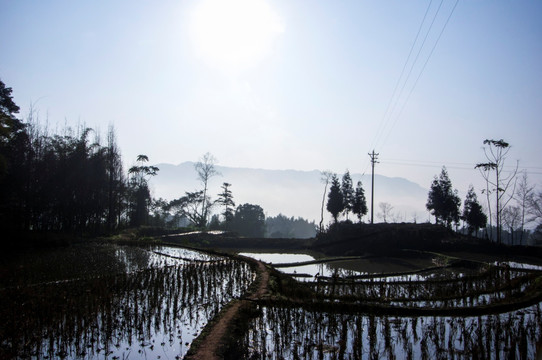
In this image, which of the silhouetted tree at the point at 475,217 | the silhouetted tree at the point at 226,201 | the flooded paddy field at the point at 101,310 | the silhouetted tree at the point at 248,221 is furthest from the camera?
the silhouetted tree at the point at 248,221

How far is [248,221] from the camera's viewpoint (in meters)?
59.1

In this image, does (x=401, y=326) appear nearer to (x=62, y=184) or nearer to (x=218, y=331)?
(x=218, y=331)

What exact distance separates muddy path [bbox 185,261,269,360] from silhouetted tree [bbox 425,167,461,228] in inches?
1461

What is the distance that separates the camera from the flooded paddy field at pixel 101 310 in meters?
6.67

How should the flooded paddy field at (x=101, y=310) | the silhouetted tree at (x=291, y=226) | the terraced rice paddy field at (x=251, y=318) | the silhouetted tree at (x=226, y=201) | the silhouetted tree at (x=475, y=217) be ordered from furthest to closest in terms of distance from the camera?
the silhouetted tree at (x=291, y=226)
the silhouetted tree at (x=226, y=201)
the silhouetted tree at (x=475, y=217)
the terraced rice paddy field at (x=251, y=318)
the flooded paddy field at (x=101, y=310)

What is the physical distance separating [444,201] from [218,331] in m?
40.9

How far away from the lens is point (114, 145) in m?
40.3

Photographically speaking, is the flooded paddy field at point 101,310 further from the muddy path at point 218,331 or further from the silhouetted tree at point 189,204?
the silhouetted tree at point 189,204

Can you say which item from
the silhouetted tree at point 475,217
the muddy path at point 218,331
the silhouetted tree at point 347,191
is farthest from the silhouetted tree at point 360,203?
the muddy path at point 218,331

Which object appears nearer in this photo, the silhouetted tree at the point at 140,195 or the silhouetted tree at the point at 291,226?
the silhouetted tree at the point at 140,195

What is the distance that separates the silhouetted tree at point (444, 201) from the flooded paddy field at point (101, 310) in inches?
1361

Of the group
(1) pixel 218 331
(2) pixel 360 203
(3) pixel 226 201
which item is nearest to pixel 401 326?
(1) pixel 218 331

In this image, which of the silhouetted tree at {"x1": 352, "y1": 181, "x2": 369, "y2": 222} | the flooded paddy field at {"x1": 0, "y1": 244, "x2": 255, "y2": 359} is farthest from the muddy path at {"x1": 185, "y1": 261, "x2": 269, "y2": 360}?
the silhouetted tree at {"x1": 352, "y1": 181, "x2": 369, "y2": 222}

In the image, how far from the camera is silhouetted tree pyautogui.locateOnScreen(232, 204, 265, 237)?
193 ft
